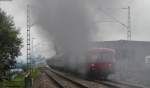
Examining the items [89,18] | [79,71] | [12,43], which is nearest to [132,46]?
[79,71]

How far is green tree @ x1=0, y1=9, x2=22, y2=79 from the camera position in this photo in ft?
114

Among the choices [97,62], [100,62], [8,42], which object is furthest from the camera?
[8,42]

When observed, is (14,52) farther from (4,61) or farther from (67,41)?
(67,41)

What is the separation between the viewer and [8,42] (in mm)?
36312

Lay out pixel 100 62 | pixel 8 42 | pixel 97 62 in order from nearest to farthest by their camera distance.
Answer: pixel 97 62
pixel 100 62
pixel 8 42

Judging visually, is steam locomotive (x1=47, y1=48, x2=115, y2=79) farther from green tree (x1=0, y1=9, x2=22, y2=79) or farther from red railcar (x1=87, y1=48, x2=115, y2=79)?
green tree (x1=0, y1=9, x2=22, y2=79)

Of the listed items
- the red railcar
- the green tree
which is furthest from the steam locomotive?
the green tree

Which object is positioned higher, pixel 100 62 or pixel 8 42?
pixel 8 42

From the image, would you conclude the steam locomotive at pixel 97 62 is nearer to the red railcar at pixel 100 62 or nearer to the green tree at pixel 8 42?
the red railcar at pixel 100 62

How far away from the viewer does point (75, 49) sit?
121 feet

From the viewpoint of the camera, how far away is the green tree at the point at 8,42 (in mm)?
34859

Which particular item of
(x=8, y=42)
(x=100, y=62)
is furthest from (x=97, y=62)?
(x=8, y=42)

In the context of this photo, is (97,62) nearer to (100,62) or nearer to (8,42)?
(100,62)

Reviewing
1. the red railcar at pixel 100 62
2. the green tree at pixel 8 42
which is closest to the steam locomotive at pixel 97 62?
the red railcar at pixel 100 62
